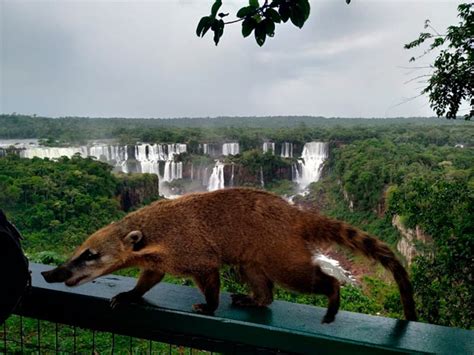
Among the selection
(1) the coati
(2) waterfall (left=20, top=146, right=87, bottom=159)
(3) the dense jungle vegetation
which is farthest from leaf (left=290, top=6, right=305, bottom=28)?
(2) waterfall (left=20, top=146, right=87, bottom=159)

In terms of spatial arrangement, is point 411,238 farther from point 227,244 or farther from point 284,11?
point 284,11

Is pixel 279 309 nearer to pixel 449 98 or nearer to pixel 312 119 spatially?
pixel 449 98

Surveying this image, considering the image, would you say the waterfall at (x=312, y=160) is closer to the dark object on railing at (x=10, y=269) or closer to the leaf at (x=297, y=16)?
the leaf at (x=297, y=16)

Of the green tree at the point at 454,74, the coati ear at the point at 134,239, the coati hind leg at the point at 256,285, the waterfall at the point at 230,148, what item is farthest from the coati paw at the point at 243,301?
the waterfall at the point at 230,148

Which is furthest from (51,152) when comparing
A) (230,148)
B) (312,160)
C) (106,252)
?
(106,252)

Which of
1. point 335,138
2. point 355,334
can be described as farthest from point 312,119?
point 355,334

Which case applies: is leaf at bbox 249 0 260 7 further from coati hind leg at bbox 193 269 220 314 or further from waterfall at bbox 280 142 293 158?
waterfall at bbox 280 142 293 158
